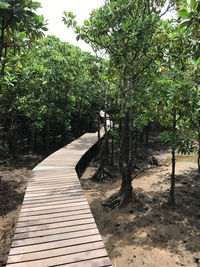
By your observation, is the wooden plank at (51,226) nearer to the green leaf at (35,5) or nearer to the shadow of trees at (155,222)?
the shadow of trees at (155,222)

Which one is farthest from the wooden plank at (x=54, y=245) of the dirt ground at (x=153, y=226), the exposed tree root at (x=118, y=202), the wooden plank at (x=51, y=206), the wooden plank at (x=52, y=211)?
the exposed tree root at (x=118, y=202)

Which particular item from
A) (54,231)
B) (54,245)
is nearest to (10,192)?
(54,231)

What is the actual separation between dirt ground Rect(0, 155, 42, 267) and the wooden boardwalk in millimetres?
2270

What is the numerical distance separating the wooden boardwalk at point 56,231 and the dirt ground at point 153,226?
2.23 m

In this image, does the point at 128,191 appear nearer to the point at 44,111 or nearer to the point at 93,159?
the point at 93,159

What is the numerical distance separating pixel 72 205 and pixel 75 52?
15.6 m

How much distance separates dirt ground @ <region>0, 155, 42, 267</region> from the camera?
7.38 m

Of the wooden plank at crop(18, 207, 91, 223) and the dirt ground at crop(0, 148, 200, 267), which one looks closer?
the wooden plank at crop(18, 207, 91, 223)

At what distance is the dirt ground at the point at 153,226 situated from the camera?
5972 millimetres

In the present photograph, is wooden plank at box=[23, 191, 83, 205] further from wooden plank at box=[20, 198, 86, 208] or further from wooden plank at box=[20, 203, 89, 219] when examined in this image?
wooden plank at box=[20, 203, 89, 219]

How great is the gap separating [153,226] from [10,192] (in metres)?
8.52

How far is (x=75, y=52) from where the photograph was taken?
17859 millimetres

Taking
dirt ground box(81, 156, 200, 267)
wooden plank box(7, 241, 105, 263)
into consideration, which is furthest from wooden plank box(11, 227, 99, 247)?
dirt ground box(81, 156, 200, 267)

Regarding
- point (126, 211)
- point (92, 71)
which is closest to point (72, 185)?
point (126, 211)
